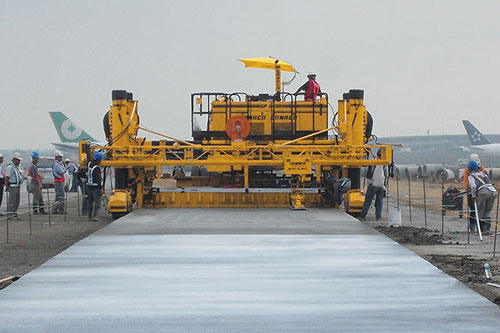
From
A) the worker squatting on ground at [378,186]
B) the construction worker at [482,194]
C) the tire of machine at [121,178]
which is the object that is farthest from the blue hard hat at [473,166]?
the tire of machine at [121,178]

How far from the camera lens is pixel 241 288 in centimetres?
700

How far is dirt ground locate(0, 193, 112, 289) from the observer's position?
11688 mm

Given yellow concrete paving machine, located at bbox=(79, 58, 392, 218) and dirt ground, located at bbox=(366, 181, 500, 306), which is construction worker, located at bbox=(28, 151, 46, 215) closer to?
yellow concrete paving machine, located at bbox=(79, 58, 392, 218)

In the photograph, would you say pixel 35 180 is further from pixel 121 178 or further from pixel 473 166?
pixel 473 166

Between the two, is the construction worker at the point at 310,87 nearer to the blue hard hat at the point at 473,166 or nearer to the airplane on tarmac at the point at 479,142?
the blue hard hat at the point at 473,166

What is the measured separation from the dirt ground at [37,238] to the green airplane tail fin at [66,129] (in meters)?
49.5

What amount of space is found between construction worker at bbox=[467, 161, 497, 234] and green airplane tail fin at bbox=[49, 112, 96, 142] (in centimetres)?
5770

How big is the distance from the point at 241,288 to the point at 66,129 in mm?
66509

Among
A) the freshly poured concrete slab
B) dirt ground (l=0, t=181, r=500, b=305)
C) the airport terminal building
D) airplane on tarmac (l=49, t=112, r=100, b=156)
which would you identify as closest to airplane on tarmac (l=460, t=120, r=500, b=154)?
the airport terminal building

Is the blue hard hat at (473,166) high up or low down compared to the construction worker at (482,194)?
up

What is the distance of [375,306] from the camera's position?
6.34m

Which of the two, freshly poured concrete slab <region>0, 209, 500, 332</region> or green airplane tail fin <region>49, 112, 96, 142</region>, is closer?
freshly poured concrete slab <region>0, 209, 500, 332</region>

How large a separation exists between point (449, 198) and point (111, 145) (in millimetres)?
9783

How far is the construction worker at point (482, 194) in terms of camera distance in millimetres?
15609
